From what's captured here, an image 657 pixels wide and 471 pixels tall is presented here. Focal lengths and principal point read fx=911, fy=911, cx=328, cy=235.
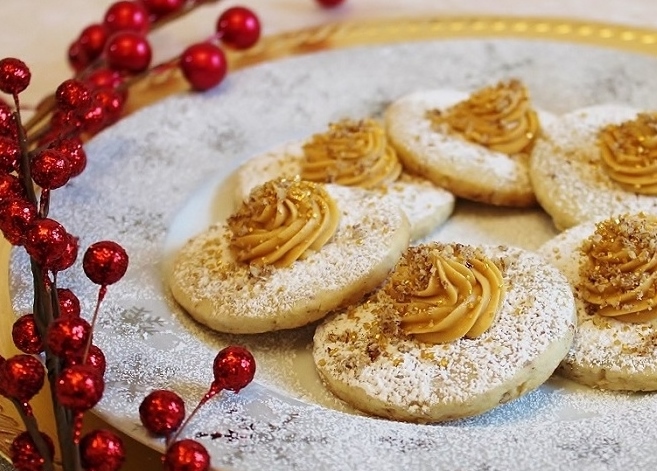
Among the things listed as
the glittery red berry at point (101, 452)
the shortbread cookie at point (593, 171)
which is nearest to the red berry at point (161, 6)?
the shortbread cookie at point (593, 171)

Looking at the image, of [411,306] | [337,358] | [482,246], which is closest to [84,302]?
[337,358]

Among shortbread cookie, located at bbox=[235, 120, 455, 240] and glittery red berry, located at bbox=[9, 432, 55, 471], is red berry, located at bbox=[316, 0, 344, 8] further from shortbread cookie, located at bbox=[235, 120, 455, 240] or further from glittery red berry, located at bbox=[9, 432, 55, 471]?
glittery red berry, located at bbox=[9, 432, 55, 471]

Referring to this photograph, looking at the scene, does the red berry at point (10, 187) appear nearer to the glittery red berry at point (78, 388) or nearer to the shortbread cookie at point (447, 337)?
the glittery red berry at point (78, 388)

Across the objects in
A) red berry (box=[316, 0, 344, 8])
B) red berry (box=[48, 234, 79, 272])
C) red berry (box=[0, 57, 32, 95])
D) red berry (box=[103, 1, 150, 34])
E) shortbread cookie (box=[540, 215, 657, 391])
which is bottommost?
shortbread cookie (box=[540, 215, 657, 391])

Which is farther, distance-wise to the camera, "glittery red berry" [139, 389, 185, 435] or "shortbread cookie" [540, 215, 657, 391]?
"shortbread cookie" [540, 215, 657, 391]

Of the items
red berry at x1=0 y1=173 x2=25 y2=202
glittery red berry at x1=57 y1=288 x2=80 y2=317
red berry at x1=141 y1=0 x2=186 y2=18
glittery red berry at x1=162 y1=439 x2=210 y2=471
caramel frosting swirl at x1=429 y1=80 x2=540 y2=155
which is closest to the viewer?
glittery red berry at x1=162 y1=439 x2=210 y2=471

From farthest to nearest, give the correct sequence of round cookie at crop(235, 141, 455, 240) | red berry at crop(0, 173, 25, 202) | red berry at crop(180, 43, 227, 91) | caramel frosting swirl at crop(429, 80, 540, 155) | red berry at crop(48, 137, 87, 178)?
1. red berry at crop(180, 43, 227, 91)
2. caramel frosting swirl at crop(429, 80, 540, 155)
3. round cookie at crop(235, 141, 455, 240)
4. red berry at crop(48, 137, 87, 178)
5. red berry at crop(0, 173, 25, 202)

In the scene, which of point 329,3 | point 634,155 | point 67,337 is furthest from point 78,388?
point 329,3

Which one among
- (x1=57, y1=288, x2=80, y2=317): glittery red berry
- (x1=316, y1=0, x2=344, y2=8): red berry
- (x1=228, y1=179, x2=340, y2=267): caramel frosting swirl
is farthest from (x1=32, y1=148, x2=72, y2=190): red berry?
(x1=316, y1=0, x2=344, y2=8): red berry
